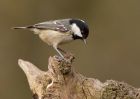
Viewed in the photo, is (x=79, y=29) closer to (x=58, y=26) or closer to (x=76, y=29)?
(x=76, y=29)

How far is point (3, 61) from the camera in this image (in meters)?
13.4

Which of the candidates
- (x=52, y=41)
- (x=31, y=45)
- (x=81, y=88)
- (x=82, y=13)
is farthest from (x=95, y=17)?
(x=81, y=88)

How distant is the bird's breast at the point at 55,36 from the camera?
8914mm

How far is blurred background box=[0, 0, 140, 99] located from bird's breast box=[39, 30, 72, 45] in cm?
382

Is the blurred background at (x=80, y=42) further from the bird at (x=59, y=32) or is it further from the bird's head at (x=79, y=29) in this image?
the bird's head at (x=79, y=29)

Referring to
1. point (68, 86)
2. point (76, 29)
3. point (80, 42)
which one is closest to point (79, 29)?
point (76, 29)

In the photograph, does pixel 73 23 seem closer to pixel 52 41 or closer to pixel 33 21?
pixel 52 41

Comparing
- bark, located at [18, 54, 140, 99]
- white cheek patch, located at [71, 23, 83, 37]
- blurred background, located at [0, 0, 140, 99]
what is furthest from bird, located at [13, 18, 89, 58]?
blurred background, located at [0, 0, 140, 99]

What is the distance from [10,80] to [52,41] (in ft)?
14.7

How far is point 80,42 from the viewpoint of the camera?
1310 cm

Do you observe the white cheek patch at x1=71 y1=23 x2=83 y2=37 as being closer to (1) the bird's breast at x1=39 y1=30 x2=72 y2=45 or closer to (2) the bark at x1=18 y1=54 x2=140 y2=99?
(1) the bird's breast at x1=39 y1=30 x2=72 y2=45

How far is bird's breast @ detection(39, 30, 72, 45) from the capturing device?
8914mm

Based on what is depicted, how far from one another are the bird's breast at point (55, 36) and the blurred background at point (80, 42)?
3818 millimetres

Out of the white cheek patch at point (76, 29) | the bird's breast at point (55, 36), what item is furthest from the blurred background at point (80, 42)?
the white cheek patch at point (76, 29)
